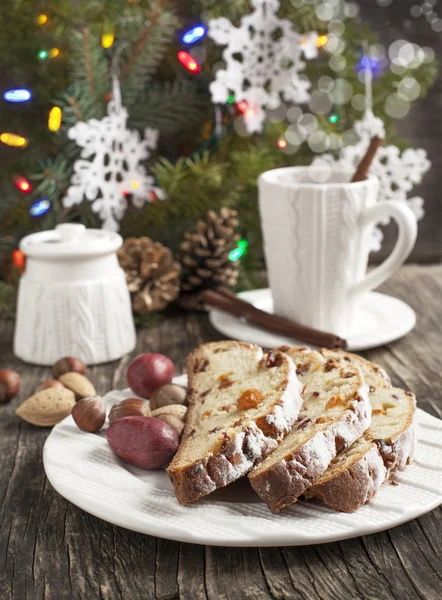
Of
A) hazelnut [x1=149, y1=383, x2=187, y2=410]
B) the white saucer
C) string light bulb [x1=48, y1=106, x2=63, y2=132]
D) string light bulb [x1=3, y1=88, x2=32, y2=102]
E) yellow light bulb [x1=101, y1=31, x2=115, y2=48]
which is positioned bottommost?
the white saucer

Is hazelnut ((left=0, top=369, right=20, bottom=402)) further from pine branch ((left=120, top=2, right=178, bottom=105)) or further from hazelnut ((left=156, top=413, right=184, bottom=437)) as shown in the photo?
pine branch ((left=120, top=2, right=178, bottom=105))

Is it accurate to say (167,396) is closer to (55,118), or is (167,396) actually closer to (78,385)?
(78,385)

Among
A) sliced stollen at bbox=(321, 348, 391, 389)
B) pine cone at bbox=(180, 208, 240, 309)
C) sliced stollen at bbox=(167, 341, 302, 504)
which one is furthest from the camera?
pine cone at bbox=(180, 208, 240, 309)

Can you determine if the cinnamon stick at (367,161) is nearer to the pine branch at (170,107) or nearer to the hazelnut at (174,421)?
the pine branch at (170,107)

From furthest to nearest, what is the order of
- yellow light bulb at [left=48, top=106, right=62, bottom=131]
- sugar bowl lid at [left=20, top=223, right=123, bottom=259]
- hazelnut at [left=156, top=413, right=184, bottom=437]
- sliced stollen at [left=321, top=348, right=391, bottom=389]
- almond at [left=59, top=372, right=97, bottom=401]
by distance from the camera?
yellow light bulb at [left=48, top=106, right=62, bottom=131] → sugar bowl lid at [left=20, top=223, right=123, bottom=259] → almond at [left=59, top=372, right=97, bottom=401] → sliced stollen at [left=321, top=348, right=391, bottom=389] → hazelnut at [left=156, top=413, right=184, bottom=437]

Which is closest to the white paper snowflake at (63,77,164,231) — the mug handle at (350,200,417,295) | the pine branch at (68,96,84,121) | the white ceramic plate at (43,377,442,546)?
the pine branch at (68,96,84,121)

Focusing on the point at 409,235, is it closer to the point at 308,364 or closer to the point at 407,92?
the point at 308,364

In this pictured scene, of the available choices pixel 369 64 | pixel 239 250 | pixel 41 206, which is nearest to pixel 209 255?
pixel 239 250

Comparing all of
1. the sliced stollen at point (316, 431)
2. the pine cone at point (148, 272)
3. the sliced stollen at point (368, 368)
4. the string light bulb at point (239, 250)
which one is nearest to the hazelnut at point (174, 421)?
the sliced stollen at point (316, 431)
